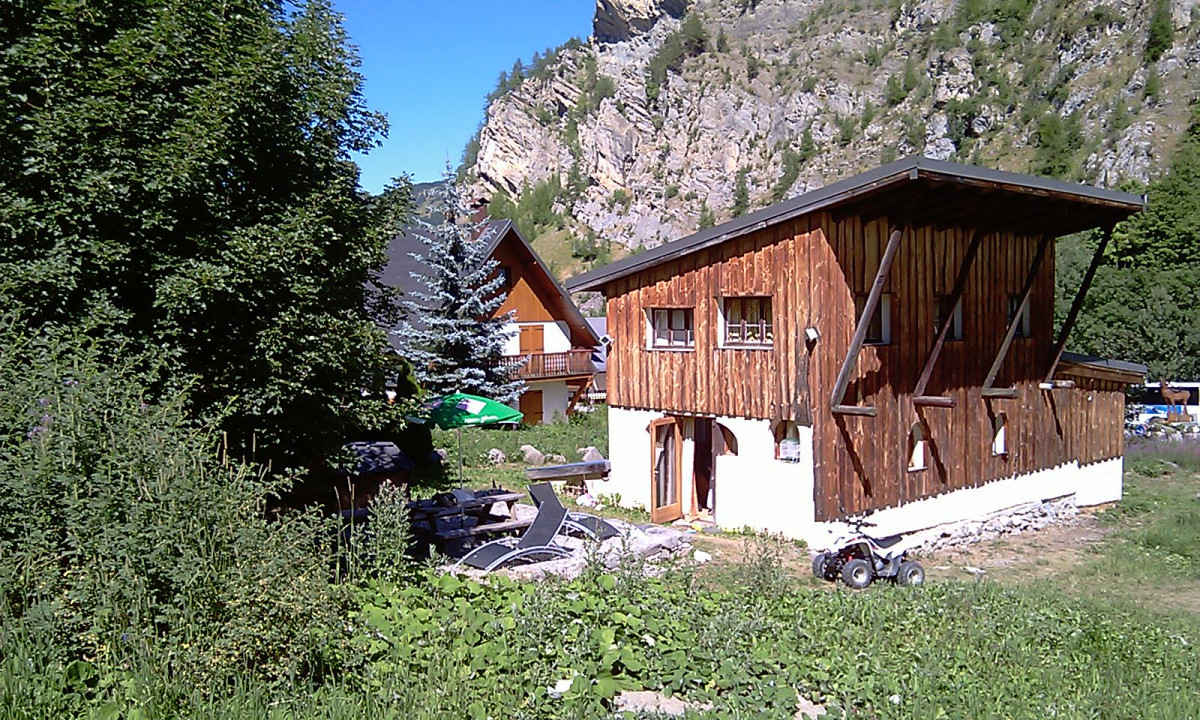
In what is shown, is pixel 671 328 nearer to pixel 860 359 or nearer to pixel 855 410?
pixel 860 359

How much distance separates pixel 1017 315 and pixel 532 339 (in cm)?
1974

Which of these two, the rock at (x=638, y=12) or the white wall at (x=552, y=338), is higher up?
the rock at (x=638, y=12)

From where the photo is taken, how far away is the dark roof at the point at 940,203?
13.8 m

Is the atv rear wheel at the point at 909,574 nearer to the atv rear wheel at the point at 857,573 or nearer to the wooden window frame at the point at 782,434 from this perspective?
the atv rear wheel at the point at 857,573

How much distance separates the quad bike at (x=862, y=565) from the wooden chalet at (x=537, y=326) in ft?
61.5

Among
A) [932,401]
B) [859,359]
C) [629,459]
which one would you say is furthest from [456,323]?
[932,401]

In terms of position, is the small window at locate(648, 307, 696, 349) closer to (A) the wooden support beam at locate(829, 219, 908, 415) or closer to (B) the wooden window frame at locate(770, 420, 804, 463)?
(B) the wooden window frame at locate(770, 420, 804, 463)

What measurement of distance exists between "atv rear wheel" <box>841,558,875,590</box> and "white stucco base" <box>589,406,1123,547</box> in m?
2.22

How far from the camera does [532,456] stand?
22.7m

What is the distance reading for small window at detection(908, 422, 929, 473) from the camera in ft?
54.5

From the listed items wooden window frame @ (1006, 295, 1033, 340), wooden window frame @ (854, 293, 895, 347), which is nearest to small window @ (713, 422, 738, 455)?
wooden window frame @ (854, 293, 895, 347)

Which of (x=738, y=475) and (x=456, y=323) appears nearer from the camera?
(x=738, y=475)

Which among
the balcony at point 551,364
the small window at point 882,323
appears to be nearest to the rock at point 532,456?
the balcony at point 551,364

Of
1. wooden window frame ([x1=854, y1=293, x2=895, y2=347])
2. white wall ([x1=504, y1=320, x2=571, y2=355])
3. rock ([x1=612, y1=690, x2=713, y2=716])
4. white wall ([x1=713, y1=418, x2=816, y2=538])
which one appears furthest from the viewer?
white wall ([x1=504, y1=320, x2=571, y2=355])
